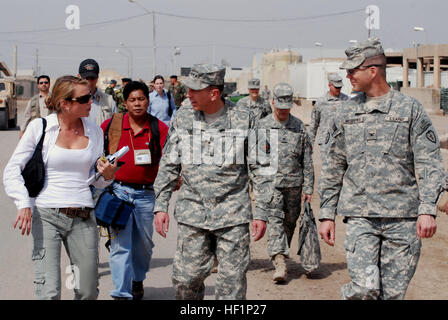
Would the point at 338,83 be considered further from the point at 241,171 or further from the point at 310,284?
the point at 241,171

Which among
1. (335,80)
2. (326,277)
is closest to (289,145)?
(326,277)

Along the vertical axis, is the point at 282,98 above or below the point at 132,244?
above

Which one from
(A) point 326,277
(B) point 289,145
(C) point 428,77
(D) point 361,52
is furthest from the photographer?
(C) point 428,77

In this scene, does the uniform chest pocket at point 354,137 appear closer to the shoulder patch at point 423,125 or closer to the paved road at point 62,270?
the shoulder patch at point 423,125

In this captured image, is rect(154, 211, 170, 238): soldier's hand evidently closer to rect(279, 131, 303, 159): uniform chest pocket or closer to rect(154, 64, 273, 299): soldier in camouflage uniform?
rect(154, 64, 273, 299): soldier in camouflage uniform

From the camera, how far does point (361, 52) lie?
5172 millimetres

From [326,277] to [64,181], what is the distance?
377 centimetres

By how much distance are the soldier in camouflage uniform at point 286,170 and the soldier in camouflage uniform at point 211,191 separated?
2576mm

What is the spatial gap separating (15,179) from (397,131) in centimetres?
253

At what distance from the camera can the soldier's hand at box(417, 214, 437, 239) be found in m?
4.80

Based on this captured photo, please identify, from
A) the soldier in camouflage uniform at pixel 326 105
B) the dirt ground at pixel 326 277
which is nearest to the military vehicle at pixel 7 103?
the soldier in camouflage uniform at pixel 326 105

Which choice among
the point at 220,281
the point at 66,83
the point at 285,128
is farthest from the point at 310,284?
the point at 66,83

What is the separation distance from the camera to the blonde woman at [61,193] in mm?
4949

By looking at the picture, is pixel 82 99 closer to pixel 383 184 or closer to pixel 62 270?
pixel 383 184
